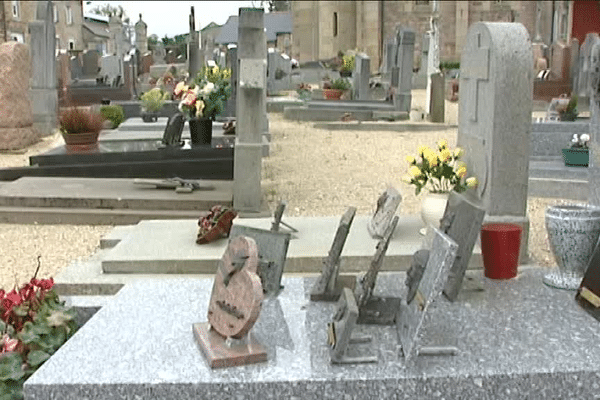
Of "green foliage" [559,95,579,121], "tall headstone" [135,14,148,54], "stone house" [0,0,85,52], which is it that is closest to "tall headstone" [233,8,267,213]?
"green foliage" [559,95,579,121]

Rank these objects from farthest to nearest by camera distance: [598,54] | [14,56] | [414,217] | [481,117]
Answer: [14,56] → [414,217] → [481,117] → [598,54]

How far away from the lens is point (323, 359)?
9.99 feet

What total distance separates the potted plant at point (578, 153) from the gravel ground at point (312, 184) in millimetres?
804

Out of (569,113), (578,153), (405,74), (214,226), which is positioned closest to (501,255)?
(214,226)

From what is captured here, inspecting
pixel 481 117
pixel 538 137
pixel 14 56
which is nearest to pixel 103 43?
pixel 14 56

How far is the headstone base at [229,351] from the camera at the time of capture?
298 centimetres

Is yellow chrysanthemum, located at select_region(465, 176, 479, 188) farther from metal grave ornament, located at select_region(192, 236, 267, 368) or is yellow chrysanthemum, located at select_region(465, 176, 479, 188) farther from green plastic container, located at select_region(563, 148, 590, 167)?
green plastic container, located at select_region(563, 148, 590, 167)

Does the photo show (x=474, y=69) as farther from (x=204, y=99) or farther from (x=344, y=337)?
(x=204, y=99)

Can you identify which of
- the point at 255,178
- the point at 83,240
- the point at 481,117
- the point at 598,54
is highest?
the point at 598,54

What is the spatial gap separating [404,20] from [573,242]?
32.3 metres

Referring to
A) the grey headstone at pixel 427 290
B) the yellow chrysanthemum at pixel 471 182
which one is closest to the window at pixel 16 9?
the yellow chrysanthemum at pixel 471 182

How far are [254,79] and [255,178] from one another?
3.20 feet

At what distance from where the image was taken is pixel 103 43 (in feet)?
169

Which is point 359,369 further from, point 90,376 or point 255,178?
point 255,178
